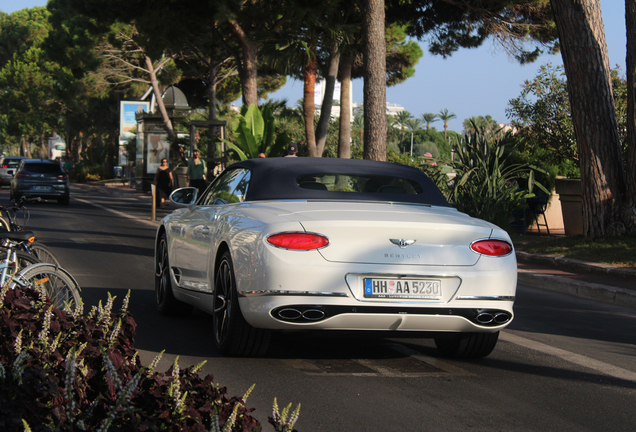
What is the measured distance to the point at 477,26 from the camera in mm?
25281

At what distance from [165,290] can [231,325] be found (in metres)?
2.15

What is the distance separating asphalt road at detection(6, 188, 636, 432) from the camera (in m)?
4.41

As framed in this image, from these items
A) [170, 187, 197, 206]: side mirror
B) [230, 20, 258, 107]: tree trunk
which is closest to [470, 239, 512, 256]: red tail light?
[170, 187, 197, 206]: side mirror

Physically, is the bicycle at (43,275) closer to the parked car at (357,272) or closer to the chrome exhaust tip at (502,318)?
the parked car at (357,272)

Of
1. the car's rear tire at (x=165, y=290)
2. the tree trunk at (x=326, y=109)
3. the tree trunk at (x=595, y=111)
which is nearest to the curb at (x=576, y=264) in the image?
the tree trunk at (x=595, y=111)

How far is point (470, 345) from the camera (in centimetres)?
593

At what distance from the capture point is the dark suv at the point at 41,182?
27375 millimetres

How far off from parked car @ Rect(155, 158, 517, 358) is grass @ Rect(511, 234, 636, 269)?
21.9 feet

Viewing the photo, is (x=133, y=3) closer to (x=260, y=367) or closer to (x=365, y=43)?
(x=365, y=43)

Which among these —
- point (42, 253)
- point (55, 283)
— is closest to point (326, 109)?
point (42, 253)

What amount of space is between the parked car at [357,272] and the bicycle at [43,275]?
104 centimetres

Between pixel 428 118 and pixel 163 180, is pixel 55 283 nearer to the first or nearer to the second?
pixel 163 180

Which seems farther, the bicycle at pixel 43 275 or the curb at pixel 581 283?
the curb at pixel 581 283

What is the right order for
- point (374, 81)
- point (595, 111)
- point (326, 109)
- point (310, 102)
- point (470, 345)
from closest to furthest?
1. point (470, 345)
2. point (595, 111)
3. point (374, 81)
4. point (326, 109)
5. point (310, 102)
